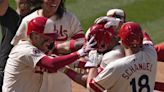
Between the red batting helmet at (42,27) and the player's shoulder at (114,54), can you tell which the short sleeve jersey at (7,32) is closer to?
the red batting helmet at (42,27)

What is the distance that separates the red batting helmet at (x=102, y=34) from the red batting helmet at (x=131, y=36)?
0.11 meters

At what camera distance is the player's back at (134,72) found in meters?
4.36

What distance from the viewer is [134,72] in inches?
173

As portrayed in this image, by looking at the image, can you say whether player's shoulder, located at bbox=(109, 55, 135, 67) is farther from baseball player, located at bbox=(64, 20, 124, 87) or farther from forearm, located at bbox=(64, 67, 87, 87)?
forearm, located at bbox=(64, 67, 87, 87)

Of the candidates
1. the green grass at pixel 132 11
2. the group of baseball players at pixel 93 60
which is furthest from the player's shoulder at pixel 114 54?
the green grass at pixel 132 11

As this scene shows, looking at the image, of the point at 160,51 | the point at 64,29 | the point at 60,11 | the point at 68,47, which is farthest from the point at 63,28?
the point at 160,51

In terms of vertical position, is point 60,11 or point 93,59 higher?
point 60,11

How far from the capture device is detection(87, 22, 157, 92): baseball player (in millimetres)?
4367

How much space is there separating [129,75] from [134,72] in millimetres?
51

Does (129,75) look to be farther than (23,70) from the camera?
No

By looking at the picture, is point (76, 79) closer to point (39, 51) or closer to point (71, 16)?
point (39, 51)

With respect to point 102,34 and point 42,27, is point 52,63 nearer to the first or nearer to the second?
point 42,27

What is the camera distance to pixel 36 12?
5727 millimetres

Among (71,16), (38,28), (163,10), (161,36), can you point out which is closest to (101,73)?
(38,28)
